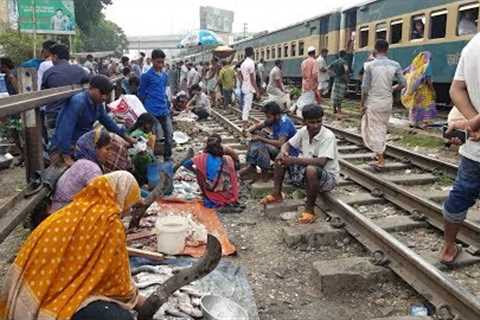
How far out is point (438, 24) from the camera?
12789mm

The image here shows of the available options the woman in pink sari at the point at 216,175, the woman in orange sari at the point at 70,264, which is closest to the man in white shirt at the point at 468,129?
the woman in orange sari at the point at 70,264

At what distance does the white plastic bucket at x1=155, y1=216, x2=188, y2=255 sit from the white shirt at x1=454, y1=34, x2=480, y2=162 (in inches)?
95.2

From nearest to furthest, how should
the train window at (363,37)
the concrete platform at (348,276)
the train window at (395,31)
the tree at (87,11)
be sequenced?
1. the concrete platform at (348,276)
2. the train window at (395,31)
3. the train window at (363,37)
4. the tree at (87,11)

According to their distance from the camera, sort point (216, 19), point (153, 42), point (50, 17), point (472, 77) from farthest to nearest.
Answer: point (153, 42) → point (216, 19) → point (50, 17) → point (472, 77)

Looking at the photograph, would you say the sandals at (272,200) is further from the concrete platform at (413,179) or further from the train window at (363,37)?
the train window at (363,37)

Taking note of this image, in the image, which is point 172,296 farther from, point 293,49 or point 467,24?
point 293,49

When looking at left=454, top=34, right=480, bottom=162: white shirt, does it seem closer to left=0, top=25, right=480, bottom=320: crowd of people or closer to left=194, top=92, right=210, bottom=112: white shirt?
left=0, top=25, right=480, bottom=320: crowd of people

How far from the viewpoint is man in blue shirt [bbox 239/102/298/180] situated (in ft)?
20.5

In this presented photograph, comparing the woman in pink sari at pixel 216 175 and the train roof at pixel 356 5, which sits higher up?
the train roof at pixel 356 5

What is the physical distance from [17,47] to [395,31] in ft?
48.7

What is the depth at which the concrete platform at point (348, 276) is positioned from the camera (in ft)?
12.7

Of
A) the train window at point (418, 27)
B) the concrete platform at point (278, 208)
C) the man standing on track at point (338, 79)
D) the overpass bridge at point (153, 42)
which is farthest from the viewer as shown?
the overpass bridge at point (153, 42)

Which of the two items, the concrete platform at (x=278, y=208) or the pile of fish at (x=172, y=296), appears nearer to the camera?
the pile of fish at (x=172, y=296)

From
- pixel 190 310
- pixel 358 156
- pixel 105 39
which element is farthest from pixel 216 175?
pixel 105 39
